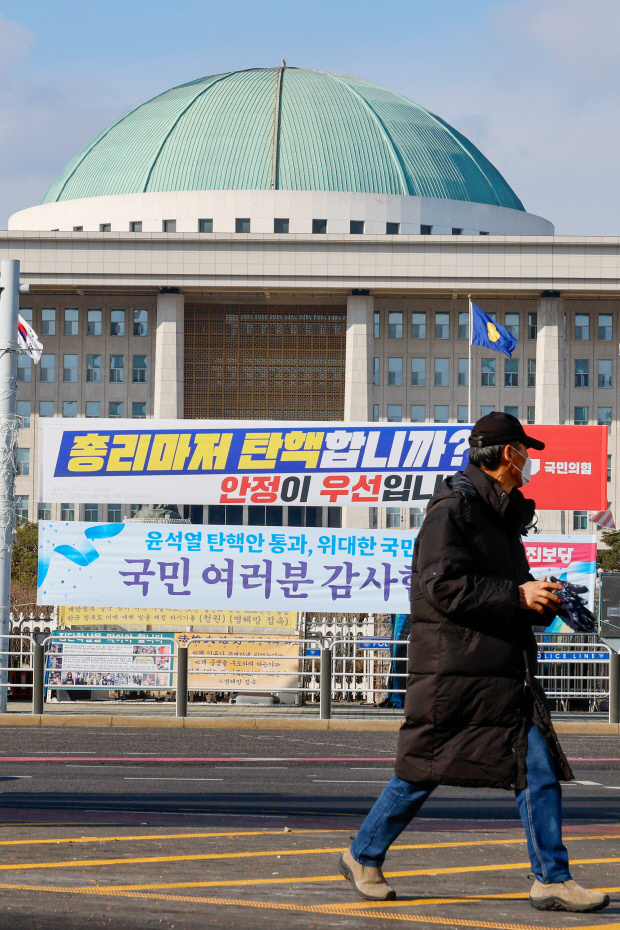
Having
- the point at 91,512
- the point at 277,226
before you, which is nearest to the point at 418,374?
the point at 277,226

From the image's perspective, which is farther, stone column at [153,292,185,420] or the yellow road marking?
stone column at [153,292,185,420]

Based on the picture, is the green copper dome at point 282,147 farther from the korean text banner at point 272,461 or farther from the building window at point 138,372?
the korean text banner at point 272,461

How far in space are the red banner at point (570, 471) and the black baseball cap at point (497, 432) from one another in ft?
48.7

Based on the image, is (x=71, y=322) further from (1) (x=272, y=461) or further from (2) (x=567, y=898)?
(2) (x=567, y=898)

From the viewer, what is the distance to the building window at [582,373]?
76562 millimetres

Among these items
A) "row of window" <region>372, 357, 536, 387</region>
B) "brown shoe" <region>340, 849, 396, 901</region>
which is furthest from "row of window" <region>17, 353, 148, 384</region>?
"brown shoe" <region>340, 849, 396, 901</region>

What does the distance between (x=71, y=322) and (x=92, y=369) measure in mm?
3086

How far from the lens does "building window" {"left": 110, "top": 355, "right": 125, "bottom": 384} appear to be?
255 ft

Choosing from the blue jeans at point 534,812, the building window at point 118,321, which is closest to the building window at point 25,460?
the building window at point 118,321

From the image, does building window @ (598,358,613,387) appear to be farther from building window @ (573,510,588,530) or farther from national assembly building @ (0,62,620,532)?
building window @ (573,510,588,530)

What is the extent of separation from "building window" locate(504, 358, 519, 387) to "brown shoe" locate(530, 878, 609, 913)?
236ft

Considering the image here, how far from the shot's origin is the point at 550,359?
73562 mm

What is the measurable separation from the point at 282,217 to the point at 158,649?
63190 millimetres

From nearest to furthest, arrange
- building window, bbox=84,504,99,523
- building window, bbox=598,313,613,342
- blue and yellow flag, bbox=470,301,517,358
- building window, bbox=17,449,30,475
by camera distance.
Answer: blue and yellow flag, bbox=470,301,517,358 < building window, bbox=84,504,99,523 < building window, bbox=17,449,30,475 < building window, bbox=598,313,613,342
